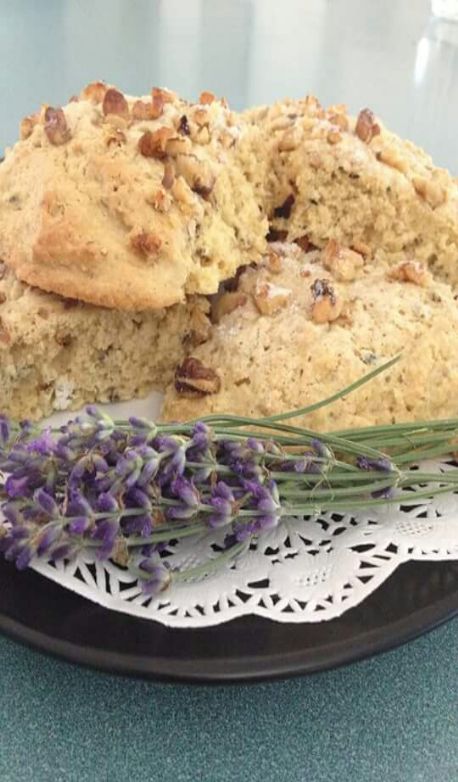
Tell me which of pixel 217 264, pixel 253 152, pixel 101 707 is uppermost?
pixel 253 152

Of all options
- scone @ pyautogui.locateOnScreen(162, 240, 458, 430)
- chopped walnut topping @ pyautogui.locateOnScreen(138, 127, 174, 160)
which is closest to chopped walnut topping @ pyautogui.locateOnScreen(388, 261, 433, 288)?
scone @ pyautogui.locateOnScreen(162, 240, 458, 430)

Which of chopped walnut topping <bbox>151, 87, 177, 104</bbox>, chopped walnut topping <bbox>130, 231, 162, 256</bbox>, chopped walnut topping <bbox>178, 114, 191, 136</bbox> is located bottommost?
chopped walnut topping <bbox>130, 231, 162, 256</bbox>

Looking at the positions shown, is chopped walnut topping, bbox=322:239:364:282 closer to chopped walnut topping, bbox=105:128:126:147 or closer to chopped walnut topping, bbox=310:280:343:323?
A: chopped walnut topping, bbox=310:280:343:323

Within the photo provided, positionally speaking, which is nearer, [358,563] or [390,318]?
[358,563]

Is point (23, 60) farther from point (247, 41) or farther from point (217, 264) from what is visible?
point (217, 264)

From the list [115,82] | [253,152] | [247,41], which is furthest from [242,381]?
[247,41]

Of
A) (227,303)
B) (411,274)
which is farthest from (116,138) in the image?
(411,274)

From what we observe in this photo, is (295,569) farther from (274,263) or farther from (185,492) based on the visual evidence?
(274,263)

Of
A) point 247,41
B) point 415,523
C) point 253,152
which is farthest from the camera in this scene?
point 247,41
